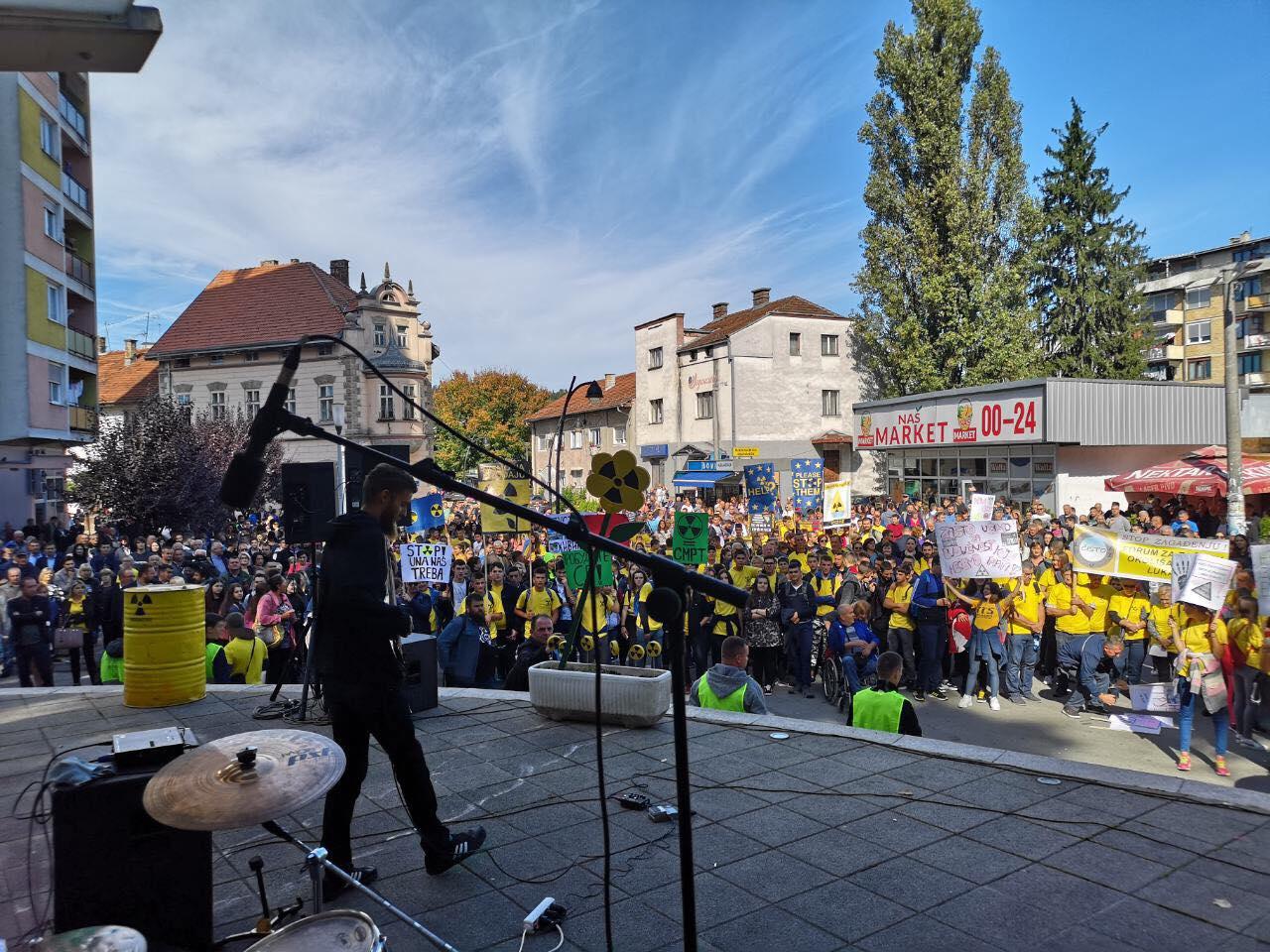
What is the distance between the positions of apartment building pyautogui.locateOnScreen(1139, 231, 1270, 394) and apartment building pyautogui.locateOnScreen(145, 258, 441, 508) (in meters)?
51.2

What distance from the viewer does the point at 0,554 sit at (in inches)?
595

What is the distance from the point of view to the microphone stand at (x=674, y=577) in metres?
2.46

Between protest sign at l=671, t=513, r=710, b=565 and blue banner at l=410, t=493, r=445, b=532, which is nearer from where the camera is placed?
protest sign at l=671, t=513, r=710, b=565

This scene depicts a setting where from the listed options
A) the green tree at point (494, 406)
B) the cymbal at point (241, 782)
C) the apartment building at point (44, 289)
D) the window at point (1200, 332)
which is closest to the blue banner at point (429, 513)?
the cymbal at point (241, 782)

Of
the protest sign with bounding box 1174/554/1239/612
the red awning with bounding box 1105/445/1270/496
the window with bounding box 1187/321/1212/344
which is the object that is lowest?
the protest sign with bounding box 1174/554/1239/612

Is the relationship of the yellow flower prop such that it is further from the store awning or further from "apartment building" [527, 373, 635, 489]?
"apartment building" [527, 373, 635, 489]

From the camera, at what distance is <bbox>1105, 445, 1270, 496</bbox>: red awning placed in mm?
20609

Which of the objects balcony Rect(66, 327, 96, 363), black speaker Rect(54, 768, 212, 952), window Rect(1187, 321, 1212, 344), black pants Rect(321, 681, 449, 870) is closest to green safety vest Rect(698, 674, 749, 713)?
black pants Rect(321, 681, 449, 870)

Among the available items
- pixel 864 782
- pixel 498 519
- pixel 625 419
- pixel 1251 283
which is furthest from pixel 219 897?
pixel 1251 283

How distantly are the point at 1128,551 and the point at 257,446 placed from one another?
10518mm

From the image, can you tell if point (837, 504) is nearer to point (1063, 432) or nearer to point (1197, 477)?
point (1063, 432)

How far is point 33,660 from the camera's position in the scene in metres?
10.5

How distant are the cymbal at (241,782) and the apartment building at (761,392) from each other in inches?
1463

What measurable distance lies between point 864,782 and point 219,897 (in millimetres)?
3809
